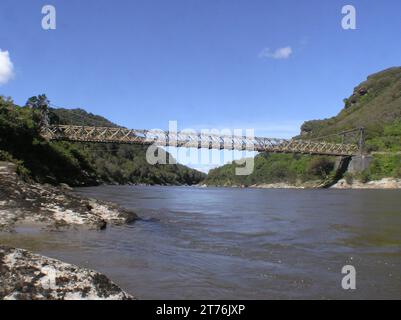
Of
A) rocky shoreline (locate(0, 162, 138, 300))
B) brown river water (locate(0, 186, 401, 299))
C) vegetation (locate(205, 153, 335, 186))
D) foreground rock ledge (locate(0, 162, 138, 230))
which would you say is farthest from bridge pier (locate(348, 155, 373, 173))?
foreground rock ledge (locate(0, 162, 138, 230))

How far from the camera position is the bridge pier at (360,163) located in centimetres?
11075

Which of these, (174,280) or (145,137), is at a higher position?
(145,137)

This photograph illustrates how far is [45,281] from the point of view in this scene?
4621mm

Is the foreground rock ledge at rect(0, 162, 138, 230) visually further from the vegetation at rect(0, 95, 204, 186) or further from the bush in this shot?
the bush

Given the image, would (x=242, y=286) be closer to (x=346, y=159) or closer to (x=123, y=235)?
(x=123, y=235)

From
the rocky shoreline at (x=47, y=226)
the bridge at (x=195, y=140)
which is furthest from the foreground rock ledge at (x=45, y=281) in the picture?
the bridge at (x=195, y=140)

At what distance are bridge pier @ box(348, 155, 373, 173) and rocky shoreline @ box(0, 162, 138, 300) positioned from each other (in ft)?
343

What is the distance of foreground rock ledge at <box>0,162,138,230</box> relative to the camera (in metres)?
11.4

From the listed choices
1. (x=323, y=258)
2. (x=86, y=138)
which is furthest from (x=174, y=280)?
(x=86, y=138)

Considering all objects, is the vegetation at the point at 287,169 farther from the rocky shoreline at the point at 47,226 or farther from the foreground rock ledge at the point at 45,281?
the foreground rock ledge at the point at 45,281

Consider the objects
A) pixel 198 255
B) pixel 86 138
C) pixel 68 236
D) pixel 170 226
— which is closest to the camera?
pixel 198 255

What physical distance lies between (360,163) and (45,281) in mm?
115509
